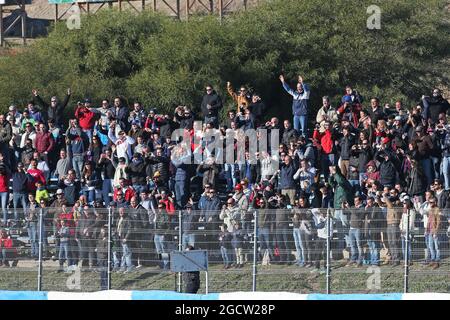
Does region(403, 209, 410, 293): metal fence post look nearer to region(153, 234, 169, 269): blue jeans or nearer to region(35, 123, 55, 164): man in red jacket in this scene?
region(153, 234, 169, 269): blue jeans

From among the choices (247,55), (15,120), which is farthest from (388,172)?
(247,55)

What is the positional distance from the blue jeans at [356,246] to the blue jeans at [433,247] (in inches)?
41.4

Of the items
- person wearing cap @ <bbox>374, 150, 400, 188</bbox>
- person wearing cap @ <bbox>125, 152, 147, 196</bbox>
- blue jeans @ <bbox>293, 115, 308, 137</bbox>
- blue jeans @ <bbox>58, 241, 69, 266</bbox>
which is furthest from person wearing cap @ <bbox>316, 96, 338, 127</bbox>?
blue jeans @ <bbox>58, 241, 69, 266</bbox>

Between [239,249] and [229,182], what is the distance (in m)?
5.83

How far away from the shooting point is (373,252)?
62.0 feet

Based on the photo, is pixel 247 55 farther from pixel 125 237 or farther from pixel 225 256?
pixel 225 256

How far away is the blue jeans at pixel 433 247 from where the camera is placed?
18.5 metres

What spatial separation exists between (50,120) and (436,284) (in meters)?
11.3

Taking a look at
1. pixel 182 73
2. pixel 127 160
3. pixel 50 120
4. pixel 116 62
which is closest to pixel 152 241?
pixel 127 160

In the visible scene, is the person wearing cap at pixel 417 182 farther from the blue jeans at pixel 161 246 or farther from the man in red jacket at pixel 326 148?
the blue jeans at pixel 161 246

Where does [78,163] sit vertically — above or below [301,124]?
below

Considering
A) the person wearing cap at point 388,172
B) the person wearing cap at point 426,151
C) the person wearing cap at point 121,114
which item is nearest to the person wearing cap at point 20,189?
the person wearing cap at point 121,114

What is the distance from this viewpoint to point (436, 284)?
18.6 m
